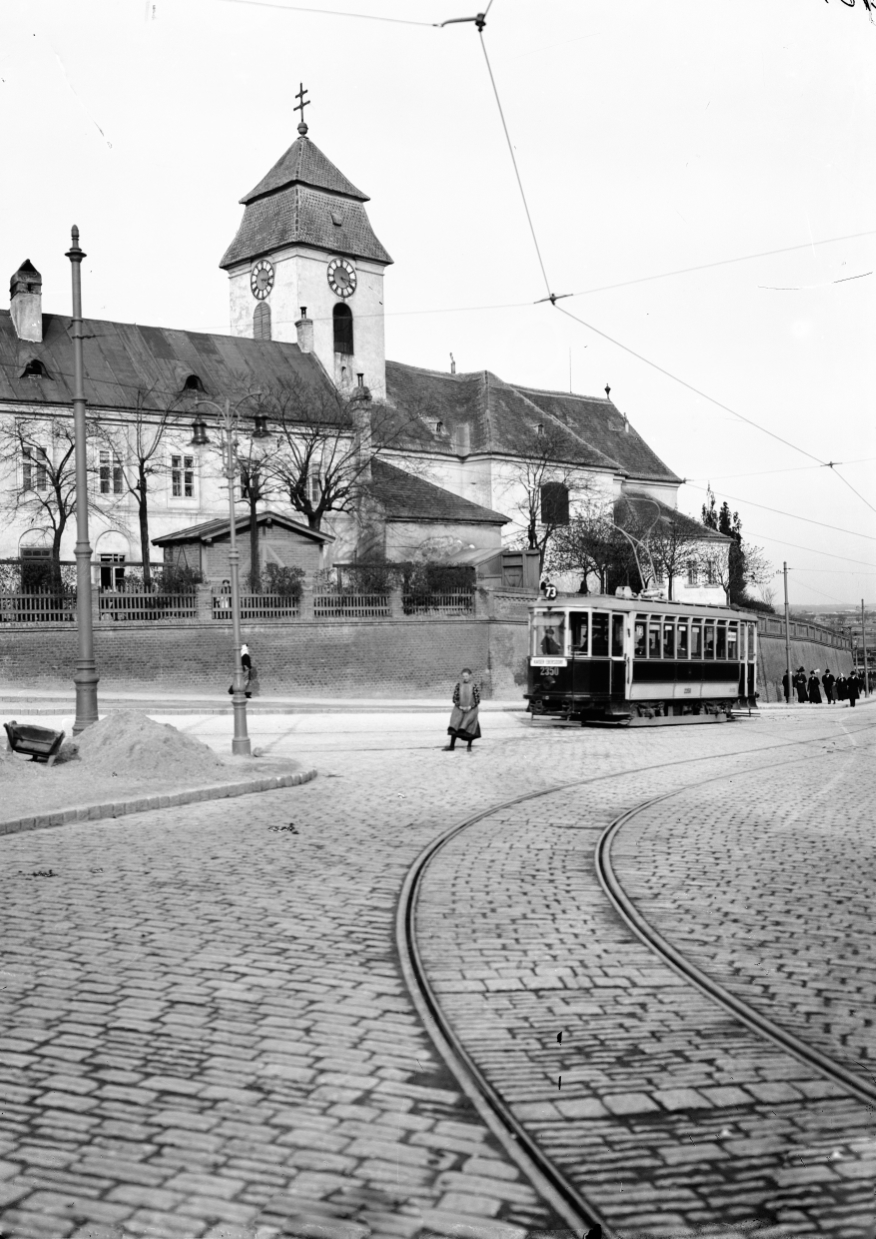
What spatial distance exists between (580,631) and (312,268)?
40.7m

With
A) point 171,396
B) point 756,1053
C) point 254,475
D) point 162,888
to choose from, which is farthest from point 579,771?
point 171,396

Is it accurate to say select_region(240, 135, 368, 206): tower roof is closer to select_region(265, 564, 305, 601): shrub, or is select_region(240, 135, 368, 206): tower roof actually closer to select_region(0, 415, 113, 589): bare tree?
select_region(0, 415, 113, 589): bare tree

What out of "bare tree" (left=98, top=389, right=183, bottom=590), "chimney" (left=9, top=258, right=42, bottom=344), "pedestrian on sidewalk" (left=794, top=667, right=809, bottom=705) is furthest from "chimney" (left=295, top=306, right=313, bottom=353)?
"pedestrian on sidewalk" (left=794, top=667, right=809, bottom=705)

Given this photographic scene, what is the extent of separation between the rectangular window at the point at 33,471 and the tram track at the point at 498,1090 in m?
43.2

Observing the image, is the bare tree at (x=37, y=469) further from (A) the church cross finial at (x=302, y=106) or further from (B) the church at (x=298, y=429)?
(A) the church cross finial at (x=302, y=106)

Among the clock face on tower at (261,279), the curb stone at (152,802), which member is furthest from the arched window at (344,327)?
the curb stone at (152,802)

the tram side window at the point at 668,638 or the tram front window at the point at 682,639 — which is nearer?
the tram side window at the point at 668,638

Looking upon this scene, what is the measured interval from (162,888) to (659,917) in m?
3.37

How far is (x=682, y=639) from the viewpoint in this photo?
103 ft

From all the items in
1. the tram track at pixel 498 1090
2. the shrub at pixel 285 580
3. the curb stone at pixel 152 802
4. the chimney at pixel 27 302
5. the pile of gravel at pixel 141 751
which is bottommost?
the curb stone at pixel 152 802

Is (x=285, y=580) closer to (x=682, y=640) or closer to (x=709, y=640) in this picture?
(x=709, y=640)

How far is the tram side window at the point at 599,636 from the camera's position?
28875 millimetres

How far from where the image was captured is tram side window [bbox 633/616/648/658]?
96.7 ft

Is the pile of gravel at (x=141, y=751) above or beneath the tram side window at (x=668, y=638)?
beneath
